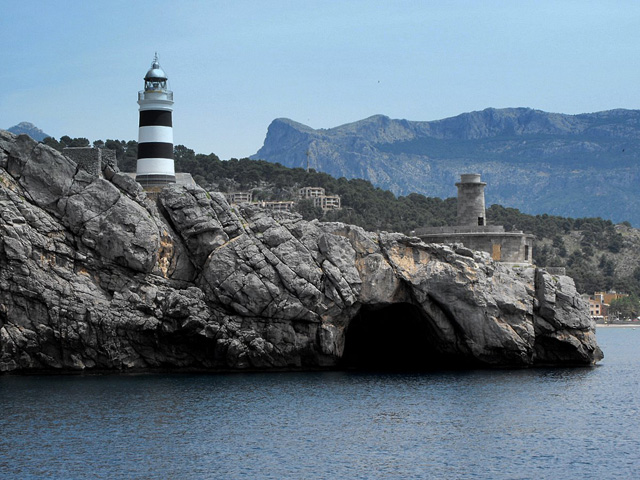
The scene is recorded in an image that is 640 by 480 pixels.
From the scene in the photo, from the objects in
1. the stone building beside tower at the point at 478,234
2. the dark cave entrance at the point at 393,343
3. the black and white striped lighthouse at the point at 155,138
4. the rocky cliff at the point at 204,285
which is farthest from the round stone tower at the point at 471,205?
the black and white striped lighthouse at the point at 155,138

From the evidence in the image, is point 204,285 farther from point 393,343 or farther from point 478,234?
point 478,234

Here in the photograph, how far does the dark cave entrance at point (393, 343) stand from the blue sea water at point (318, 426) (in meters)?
3.80

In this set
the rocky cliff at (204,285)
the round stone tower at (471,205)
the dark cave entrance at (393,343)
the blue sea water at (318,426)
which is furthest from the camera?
the round stone tower at (471,205)

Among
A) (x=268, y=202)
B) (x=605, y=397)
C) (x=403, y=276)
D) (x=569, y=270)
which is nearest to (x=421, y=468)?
(x=605, y=397)

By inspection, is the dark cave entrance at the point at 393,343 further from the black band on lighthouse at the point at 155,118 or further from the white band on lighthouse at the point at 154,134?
the black band on lighthouse at the point at 155,118

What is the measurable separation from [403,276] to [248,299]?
25.8 feet

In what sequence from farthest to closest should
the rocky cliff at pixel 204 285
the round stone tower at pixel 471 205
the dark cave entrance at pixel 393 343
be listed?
the round stone tower at pixel 471 205
the dark cave entrance at pixel 393 343
the rocky cliff at pixel 204 285

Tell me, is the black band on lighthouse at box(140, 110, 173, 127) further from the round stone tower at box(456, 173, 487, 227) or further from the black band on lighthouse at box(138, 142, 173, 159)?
the round stone tower at box(456, 173, 487, 227)

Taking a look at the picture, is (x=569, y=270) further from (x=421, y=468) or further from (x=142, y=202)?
(x=421, y=468)

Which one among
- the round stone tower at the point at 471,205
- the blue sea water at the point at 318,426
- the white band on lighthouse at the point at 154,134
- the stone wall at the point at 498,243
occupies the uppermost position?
the white band on lighthouse at the point at 154,134

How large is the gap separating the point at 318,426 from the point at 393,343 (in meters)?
20.4

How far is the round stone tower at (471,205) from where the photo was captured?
58.7 m

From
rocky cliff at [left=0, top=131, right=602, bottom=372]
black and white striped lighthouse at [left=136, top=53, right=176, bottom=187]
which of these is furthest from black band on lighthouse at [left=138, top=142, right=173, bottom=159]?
rocky cliff at [left=0, top=131, right=602, bottom=372]

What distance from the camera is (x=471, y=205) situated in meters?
58.8
